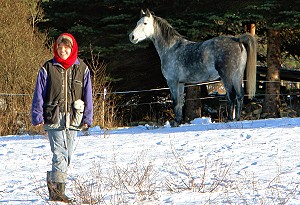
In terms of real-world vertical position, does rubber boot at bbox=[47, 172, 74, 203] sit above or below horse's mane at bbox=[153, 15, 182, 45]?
below

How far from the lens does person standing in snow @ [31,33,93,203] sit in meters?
5.24

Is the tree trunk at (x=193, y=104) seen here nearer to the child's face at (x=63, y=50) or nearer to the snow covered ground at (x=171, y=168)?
the snow covered ground at (x=171, y=168)

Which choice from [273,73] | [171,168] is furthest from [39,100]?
[273,73]

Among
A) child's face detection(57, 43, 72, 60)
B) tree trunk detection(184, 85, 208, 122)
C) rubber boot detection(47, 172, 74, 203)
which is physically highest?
child's face detection(57, 43, 72, 60)

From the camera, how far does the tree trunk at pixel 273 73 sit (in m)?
17.1

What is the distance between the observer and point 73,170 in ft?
22.0

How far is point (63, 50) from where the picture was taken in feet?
17.3

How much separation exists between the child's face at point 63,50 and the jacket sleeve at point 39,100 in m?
0.22

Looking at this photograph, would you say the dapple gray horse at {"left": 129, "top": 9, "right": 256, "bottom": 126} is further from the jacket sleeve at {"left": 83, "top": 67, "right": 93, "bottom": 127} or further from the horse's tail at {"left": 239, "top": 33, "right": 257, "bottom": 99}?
the jacket sleeve at {"left": 83, "top": 67, "right": 93, "bottom": 127}

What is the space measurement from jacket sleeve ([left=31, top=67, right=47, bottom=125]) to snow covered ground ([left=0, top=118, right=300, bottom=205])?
0.74 meters

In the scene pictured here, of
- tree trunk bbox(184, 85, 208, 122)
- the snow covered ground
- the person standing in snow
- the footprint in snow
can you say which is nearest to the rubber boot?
the person standing in snow

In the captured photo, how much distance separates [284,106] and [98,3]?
7888mm

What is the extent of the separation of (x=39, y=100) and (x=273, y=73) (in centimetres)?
1308

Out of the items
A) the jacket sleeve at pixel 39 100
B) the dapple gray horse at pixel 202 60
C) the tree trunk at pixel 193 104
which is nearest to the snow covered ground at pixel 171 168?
the jacket sleeve at pixel 39 100
